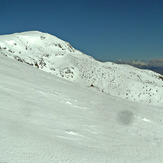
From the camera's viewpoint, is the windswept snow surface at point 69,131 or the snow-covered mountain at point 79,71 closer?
the windswept snow surface at point 69,131

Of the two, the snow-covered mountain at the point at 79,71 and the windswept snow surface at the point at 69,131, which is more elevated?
the snow-covered mountain at the point at 79,71

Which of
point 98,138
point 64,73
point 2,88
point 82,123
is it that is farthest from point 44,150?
point 64,73

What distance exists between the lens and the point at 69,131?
4609mm

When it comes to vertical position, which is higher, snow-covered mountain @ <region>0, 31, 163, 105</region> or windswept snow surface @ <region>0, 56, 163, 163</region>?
snow-covered mountain @ <region>0, 31, 163, 105</region>

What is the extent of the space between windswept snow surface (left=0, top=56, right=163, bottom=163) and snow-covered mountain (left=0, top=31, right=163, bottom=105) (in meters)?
18.8

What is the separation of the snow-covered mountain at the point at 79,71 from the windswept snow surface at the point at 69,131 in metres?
18.8

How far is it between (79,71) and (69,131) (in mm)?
30817

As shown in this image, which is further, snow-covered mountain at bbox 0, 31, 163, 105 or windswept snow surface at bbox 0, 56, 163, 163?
snow-covered mountain at bbox 0, 31, 163, 105

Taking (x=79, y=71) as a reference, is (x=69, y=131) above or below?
below

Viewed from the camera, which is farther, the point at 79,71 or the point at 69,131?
the point at 79,71

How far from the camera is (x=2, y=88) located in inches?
246

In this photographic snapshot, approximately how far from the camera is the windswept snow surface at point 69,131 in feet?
10.3

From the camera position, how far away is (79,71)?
35.3 m

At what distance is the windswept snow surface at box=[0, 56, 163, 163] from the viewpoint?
3132 millimetres
